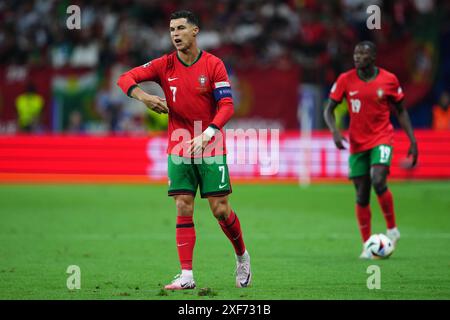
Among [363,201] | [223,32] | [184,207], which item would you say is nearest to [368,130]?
[363,201]

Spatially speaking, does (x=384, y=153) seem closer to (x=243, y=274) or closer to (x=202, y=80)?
(x=243, y=274)

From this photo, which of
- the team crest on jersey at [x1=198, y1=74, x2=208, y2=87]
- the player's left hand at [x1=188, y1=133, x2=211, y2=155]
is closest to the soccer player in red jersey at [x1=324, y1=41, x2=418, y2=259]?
the team crest on jersey at [x1=198, y1=74, x2=208, y2=87]

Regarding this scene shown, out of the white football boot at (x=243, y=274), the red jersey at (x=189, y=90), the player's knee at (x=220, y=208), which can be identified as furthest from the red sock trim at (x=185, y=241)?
the red jersey at (x=189, y=90)

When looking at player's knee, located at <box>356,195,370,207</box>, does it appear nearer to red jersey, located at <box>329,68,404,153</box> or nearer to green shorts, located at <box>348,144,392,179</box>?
green shorts, located at <box>348,144,392,179</box>

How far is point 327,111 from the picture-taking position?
12594 mm

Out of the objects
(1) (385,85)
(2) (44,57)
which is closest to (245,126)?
(2) (44,57)

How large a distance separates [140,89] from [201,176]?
1.02 metres

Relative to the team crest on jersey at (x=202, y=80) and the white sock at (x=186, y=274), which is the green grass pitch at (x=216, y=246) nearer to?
the white sock at (x=186, y=274)

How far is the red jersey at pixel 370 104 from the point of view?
40.5 feet

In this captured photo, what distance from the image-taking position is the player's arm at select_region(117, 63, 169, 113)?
342 inches

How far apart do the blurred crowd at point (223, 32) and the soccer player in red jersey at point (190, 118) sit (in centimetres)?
1780

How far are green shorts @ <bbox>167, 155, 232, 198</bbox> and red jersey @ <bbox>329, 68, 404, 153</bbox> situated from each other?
12.2 feet

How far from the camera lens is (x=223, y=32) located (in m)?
29.3
